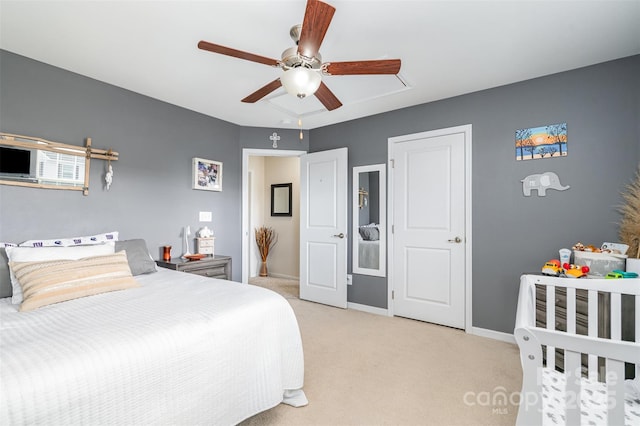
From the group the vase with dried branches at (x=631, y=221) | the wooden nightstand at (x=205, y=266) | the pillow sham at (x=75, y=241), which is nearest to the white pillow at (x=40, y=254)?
the pillow sham at (x=75, y=241)

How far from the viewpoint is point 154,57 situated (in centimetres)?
237

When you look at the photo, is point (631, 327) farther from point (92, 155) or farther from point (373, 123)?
point (92, 155)

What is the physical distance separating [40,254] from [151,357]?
4.71 feet

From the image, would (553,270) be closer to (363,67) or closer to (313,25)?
(363,67)

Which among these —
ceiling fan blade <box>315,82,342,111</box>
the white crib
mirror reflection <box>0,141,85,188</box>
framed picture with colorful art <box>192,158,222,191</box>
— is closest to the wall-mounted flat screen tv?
mirror reflection <box>0,141,85,188</box>

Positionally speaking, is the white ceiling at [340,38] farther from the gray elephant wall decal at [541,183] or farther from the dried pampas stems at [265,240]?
the dried pampas stems at [265,240]

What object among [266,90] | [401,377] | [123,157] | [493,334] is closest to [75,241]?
[123,157]

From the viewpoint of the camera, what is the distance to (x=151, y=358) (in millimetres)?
1203

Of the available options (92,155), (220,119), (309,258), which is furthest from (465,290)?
(92,155)

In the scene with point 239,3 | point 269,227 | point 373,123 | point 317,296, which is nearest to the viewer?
point 239,3

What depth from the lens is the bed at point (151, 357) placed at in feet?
3.27

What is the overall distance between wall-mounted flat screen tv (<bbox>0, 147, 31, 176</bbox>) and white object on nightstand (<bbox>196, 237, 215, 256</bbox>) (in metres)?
1.58

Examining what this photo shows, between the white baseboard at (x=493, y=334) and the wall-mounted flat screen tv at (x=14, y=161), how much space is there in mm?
4207

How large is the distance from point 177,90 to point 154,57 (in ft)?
2.02
